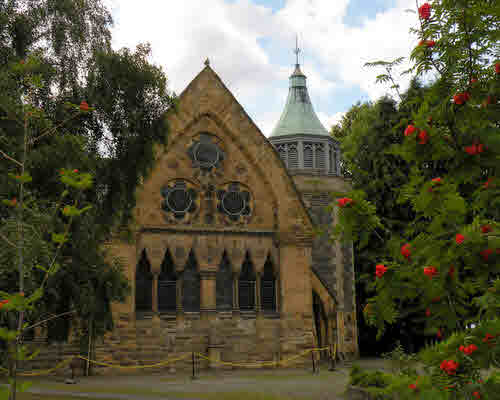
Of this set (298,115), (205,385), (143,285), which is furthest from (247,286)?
(298,115)

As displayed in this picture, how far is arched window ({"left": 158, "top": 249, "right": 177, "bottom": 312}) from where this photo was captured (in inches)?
1027

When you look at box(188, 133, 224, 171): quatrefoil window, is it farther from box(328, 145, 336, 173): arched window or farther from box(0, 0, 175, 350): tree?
box(328, 145, 336, 173): arched window

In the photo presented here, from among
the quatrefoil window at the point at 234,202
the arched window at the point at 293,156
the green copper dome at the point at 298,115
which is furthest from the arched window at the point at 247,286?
the green copper dome at the point at 298,115

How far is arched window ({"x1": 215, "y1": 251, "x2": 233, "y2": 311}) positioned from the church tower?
16.9 ft

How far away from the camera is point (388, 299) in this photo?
7199 millimetres

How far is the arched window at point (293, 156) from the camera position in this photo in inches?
1459

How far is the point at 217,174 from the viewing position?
27.5m

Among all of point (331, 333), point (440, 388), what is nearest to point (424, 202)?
point (440, 388)

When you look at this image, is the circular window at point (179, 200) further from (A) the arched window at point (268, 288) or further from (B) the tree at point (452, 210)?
(B) the tree at point (452, 210)

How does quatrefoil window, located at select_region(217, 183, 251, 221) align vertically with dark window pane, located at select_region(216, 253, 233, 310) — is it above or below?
above

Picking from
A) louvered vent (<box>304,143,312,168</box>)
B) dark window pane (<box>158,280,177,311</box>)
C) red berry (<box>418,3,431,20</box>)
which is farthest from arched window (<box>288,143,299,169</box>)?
red berry (<box>418,3,431,20</box>)

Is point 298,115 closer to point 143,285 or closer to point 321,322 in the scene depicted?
point 321,322

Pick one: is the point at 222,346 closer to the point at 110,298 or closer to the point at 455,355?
the point at 110,298

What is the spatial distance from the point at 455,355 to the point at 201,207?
71.2 feet
